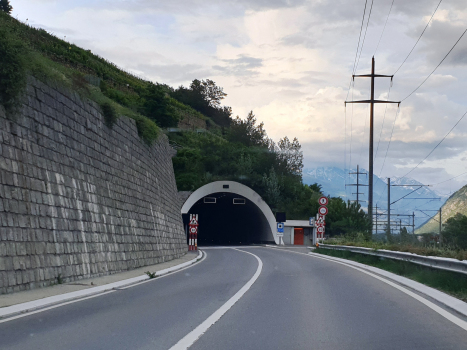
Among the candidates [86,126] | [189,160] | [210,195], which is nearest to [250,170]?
[189,160]

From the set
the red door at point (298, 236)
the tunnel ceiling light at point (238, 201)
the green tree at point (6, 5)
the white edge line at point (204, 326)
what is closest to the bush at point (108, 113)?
the white edge line at point (204, 326)

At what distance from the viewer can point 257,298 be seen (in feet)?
37.5

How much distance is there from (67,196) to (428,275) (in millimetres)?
10474

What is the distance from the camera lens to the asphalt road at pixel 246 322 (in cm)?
690

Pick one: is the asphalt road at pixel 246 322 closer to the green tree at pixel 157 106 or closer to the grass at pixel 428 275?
the grass at pixel 428 275

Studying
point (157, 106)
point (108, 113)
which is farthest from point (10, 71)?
point (157, 106)

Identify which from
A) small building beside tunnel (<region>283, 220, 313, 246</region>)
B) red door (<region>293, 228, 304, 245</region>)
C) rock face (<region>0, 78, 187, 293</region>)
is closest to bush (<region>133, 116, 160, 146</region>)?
rock face (<region>0, 78, 187, 293</region>)

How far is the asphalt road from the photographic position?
690 cm

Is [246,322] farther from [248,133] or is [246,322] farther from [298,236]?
[248,133]

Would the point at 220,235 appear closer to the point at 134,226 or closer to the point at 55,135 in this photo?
the point at 134,226

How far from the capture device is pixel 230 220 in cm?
7681

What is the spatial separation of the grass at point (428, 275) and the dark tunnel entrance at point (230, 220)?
4203 centimetres

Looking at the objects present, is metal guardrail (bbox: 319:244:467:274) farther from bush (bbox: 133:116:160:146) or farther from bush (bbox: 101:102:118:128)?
bush (bbox: 133:116:160:146)

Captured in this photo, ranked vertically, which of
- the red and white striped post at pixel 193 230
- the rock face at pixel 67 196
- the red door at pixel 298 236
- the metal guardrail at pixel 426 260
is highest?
the rock face at pixel 67 196
